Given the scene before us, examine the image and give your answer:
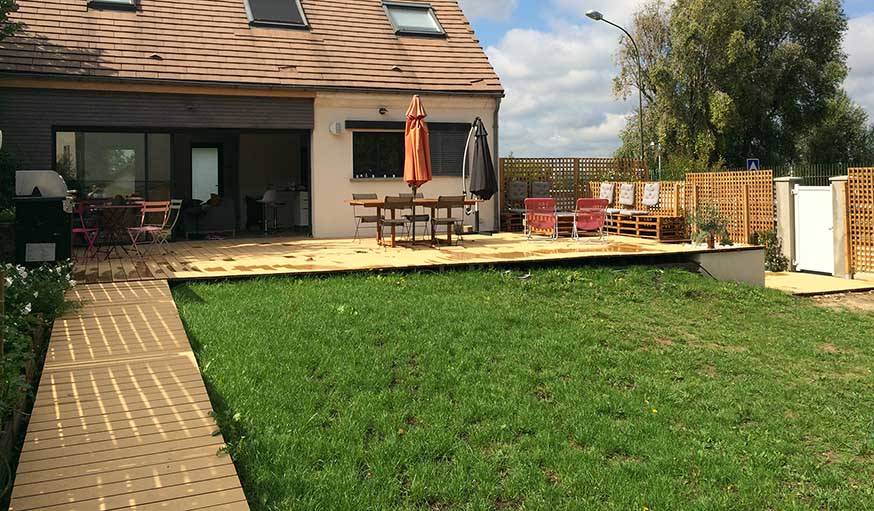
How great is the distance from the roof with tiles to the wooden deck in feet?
11.1

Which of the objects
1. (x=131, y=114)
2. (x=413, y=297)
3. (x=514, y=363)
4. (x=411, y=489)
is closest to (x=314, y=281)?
(x=413, y=297)

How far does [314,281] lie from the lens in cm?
775

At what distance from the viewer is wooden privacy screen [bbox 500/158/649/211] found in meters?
16.0

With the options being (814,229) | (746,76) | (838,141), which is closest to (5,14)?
(814,229)

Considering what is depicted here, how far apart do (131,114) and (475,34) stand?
8.09m

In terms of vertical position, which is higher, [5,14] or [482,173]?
[5,14]

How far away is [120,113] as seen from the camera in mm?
12312

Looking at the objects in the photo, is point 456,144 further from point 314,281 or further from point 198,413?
point 198,413

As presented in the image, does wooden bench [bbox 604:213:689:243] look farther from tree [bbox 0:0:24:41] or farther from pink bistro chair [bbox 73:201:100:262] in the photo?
tree [bbox 0:0:24:41]

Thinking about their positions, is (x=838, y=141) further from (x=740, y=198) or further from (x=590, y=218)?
(x=590, y=218)

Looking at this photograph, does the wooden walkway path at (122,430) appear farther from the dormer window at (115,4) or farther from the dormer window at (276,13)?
A: the dormer window at (276,13)

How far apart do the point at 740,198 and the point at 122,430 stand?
13526 mm

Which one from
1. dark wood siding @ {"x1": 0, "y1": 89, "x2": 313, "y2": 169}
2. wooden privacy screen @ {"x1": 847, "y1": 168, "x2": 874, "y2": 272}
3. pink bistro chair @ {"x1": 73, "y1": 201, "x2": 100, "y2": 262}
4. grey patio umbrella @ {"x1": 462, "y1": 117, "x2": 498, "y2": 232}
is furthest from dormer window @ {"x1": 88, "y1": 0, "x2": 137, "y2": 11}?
wooden privacy screen @ {"x1": 847, "y1": 168, "x2": 874, "y2": 272}

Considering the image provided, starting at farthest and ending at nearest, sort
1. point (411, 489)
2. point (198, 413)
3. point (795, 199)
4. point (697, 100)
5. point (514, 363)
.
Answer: point (697, 100), point (795, 199), point (514, 363), point (198, 413), point (411, 489)
